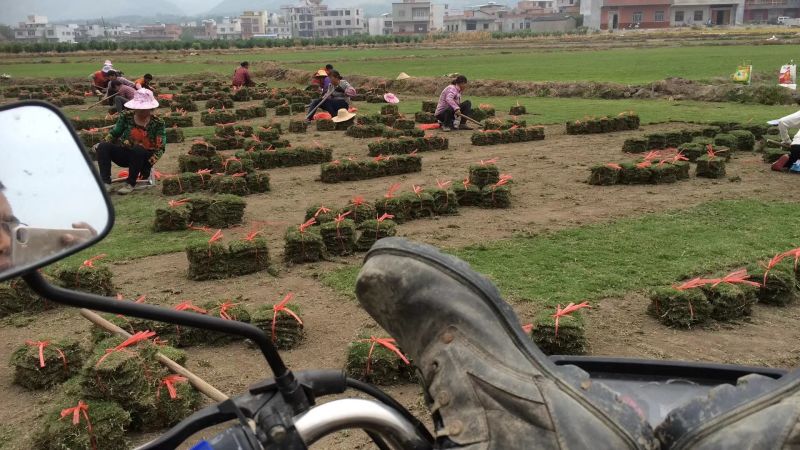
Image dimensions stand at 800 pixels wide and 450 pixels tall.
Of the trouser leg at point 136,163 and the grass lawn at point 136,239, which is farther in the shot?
the trouser leg at point 136,163

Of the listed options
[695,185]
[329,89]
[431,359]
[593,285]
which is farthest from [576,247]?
[329,89]

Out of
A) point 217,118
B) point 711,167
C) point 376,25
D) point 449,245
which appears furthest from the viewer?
point 376,25

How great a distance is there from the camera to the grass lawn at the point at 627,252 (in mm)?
6543

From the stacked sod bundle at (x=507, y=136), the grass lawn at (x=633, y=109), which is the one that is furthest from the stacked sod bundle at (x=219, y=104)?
the stacked sod bundle at (x=507, y=136)

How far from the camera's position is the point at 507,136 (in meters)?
15.3

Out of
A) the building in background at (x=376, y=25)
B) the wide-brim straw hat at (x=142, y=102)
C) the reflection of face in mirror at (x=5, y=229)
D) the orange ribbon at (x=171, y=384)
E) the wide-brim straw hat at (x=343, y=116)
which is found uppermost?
the building in background at (x=376, y=25)

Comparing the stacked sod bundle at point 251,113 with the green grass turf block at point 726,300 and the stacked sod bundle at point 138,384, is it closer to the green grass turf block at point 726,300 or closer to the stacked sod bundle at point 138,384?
the stacked sod bundle at point 138,384

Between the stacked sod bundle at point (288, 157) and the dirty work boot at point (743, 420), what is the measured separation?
38.9 ft

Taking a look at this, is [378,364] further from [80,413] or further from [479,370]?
[479,370]

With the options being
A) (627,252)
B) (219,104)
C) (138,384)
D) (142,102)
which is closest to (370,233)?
(627,252)

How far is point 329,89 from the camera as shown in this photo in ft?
61.7

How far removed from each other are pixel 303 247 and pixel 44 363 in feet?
10.4

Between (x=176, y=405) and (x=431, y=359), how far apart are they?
2.91 m

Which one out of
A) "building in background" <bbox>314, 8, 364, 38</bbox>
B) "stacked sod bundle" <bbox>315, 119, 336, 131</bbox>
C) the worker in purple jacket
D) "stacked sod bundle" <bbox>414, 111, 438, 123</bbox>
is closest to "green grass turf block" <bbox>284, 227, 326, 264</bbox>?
the worker in purple jacket
